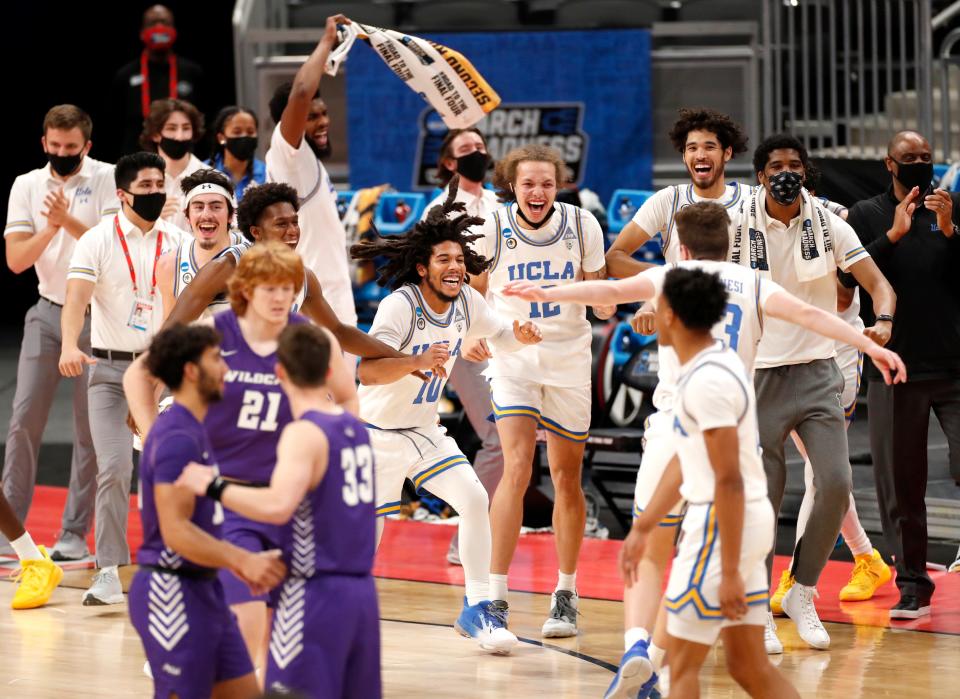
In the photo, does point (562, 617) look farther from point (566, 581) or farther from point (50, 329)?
point (50, 329)

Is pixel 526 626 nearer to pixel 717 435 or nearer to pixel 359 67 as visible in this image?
pixel 717 435

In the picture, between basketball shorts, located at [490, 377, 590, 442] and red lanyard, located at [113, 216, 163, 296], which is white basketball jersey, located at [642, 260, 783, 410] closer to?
basketball shorts, located at [490, 377, 590, 442]

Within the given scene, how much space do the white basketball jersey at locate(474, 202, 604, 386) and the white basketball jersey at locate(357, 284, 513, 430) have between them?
47 centimetres

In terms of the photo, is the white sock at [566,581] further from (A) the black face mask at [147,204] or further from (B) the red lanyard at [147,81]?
(B) the red lanyard at [147,81]

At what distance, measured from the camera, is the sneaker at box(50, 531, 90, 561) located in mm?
7832

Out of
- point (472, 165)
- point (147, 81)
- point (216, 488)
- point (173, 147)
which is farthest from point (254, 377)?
point (147, 81)

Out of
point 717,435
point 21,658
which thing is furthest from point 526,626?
point 717,435

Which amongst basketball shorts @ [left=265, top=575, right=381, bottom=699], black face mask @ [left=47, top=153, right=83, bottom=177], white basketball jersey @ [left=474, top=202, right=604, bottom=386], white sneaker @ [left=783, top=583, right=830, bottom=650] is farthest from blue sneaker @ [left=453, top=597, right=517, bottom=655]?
black face mask @ [left=47, top=153, right=83, bottom=177]

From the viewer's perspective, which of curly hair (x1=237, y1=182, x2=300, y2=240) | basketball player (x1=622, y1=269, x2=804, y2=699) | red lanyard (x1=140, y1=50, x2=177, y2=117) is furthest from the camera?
red lanyard (x1=140, y1=50, x2=177, y2=117)

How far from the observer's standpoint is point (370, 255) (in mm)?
6402

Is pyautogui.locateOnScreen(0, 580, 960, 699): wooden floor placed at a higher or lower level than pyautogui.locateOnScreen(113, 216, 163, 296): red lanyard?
lower

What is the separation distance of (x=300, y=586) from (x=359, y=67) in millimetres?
7877

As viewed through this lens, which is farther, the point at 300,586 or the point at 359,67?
the point at 359,67

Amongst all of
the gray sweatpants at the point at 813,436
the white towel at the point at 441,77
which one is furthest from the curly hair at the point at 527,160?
the gray sweatpants at the point at 813,436
